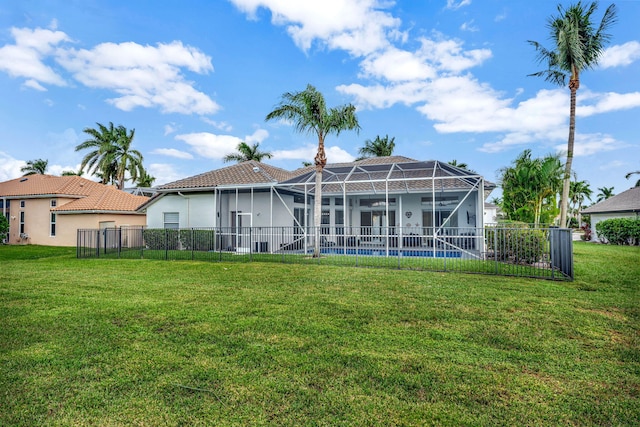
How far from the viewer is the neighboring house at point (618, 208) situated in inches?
1001

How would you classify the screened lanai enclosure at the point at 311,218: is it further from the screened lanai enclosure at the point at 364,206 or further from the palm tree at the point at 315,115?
the palm tree at the point at 315,115

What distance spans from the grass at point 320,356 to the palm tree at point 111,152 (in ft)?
103

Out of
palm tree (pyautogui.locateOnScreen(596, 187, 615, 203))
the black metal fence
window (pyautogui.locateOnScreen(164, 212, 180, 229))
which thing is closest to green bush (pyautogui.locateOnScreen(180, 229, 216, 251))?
the black metal fence

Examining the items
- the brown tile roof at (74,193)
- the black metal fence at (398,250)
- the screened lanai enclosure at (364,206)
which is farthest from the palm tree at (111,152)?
the screened lanai enclosure at (364,206)

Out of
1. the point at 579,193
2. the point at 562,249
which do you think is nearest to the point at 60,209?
the point at 562,249

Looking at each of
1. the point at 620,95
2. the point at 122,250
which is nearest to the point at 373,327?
the point at 122,250

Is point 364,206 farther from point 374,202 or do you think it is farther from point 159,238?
point 159,238

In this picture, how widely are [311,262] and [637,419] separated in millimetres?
10369

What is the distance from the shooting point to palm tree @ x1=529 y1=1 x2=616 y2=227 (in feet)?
56.7

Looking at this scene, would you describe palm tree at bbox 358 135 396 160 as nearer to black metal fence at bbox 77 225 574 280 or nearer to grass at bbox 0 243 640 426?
black metal fence at bbox 77 225 574 280

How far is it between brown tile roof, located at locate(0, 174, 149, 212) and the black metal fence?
596 centimetres

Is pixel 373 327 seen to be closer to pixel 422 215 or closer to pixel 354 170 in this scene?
pixel 354 170

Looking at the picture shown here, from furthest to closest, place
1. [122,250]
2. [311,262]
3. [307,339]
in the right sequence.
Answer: [122,250], [311,262], [307,339]

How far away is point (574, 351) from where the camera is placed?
164 inches
